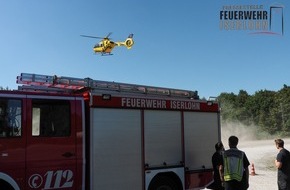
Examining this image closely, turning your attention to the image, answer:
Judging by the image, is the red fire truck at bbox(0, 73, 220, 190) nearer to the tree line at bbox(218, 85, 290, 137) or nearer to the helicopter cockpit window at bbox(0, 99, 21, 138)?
the helicopter cockpit window at bbox(0, 99, 21, 138)

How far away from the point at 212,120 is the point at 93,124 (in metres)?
3.97

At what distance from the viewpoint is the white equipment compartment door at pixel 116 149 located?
7.77 m

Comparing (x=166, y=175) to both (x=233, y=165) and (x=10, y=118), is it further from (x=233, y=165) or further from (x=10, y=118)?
(x=10, y=118)

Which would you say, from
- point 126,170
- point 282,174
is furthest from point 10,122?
point 282,174

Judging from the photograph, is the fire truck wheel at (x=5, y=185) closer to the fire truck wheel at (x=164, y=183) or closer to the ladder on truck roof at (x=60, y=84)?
the ladder on truck roof at (x=60, y=84)

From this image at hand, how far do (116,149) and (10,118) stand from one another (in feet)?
7.46

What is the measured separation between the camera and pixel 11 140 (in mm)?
6676

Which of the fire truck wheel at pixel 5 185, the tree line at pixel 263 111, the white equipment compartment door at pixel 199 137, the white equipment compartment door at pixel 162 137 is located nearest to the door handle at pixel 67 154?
the fire truck wheel at pixel 5 185

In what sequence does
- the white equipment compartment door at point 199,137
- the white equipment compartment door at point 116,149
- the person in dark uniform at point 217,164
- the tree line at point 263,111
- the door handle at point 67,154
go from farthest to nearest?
the tree line at point 263,111 → the white equipment compartment door at point 199,137 → the person in dark uniform at point 217,164 → the white equipment compartment door at point 116,149 → the door handle at point 67,154

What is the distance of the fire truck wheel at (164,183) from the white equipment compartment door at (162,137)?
12.3 inches

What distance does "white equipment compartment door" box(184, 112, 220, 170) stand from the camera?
9.78 metres

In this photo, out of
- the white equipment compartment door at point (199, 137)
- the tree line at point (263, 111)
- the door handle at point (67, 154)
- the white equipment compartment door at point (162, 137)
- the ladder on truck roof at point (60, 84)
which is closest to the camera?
the door handle at point (67, 154)

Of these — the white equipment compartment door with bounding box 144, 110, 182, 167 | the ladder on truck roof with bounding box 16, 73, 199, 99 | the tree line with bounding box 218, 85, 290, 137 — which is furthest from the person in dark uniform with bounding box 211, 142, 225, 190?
the tree line with bounding box 218, 85, 290, 137

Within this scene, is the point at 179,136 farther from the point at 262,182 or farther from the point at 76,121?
the point at 262,182
